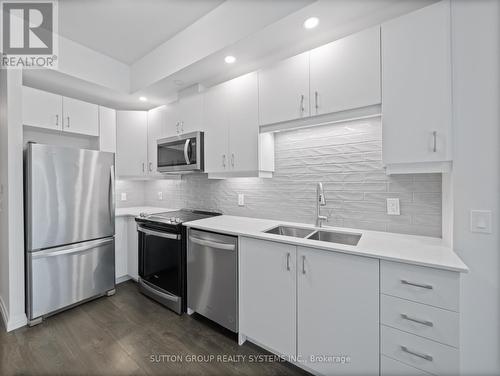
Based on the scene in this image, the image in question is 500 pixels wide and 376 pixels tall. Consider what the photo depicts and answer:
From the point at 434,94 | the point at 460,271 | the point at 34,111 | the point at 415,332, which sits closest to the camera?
the point at 460,271

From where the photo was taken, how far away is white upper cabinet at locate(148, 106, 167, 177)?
2961mm

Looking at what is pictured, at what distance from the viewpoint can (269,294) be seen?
5.45 feet

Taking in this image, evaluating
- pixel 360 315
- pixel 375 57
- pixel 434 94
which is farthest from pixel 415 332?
pixel 375 57

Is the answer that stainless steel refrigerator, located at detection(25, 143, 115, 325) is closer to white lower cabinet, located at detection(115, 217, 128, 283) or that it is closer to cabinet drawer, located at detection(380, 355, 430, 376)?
white lower cabinet, located at detection(115, 217, 128, 283)

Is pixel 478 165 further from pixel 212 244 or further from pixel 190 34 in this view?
pixel 190 34

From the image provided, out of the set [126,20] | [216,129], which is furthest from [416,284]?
[126,20]

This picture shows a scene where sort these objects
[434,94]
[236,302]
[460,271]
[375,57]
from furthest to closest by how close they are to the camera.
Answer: [236,302] → [375,57] → [434,94] → [460,271]

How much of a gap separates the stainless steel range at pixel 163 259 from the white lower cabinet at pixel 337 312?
1237 millimetres

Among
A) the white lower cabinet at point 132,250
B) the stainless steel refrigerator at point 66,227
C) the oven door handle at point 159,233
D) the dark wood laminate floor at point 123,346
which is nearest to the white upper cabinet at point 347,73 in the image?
the oven door handle at point 159,233

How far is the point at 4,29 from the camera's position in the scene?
6.38ft

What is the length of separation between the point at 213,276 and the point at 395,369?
1376 mm

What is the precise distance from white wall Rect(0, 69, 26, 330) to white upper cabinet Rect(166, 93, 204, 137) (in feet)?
4.52

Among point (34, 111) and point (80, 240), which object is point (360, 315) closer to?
point (80, 240)

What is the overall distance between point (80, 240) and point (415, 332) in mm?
2955
